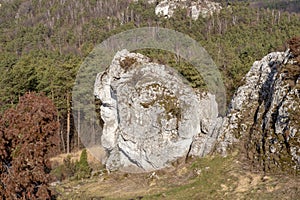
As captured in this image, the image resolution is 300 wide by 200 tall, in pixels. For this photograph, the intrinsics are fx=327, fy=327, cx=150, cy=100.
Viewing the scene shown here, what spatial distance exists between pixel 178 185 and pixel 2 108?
24.0 m

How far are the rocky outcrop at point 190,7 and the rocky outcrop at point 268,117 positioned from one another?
7719cm

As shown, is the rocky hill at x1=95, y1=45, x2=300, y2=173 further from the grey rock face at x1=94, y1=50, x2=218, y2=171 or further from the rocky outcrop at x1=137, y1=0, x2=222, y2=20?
the rocky outcrop at x1=137, y1=0, x2=222, y2=20

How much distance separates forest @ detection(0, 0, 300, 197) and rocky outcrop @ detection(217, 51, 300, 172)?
2.14 meters

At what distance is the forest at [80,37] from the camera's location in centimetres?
3288

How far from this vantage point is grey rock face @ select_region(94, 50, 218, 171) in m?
18.2

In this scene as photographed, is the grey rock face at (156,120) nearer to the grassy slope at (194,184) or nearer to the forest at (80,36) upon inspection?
the grassy slope at (194,184)

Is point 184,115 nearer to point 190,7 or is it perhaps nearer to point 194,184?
point 194,184

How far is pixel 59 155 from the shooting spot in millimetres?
33656

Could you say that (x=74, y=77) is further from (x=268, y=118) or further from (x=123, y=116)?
(x=268, y=118)

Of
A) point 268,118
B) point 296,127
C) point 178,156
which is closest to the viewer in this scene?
point 296,127

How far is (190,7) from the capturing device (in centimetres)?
9988

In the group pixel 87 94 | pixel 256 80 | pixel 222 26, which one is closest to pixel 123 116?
pixel 256 80

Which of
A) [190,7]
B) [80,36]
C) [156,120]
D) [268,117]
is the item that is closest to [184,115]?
[156,120]

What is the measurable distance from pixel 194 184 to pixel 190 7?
303 ft
